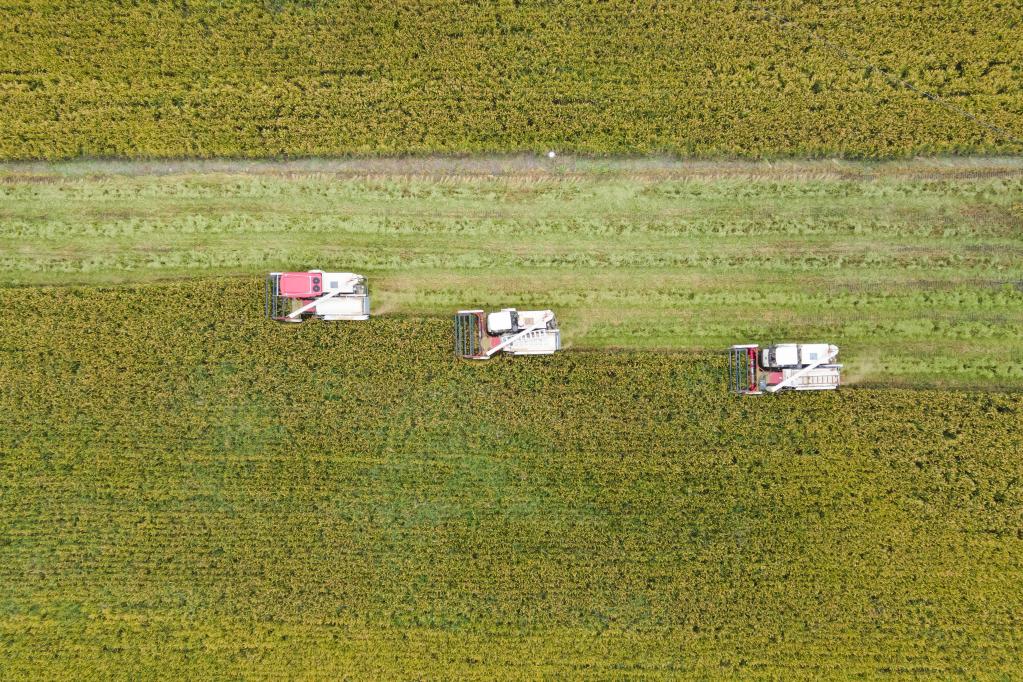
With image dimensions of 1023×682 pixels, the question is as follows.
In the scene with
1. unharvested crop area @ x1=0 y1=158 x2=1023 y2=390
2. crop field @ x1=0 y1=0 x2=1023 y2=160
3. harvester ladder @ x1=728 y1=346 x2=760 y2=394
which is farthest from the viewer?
crop field @ x1=0 y1=0 x2=1023 y2=160

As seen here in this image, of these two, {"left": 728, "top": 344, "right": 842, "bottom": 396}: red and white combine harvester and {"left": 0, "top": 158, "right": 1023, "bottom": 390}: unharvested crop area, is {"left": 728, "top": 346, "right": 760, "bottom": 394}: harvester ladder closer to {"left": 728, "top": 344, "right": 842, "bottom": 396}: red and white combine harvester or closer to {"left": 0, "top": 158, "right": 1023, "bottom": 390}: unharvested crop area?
{"left": 728, "top": 344, "right": 842, "bottom": 396}: red and white combine harvester

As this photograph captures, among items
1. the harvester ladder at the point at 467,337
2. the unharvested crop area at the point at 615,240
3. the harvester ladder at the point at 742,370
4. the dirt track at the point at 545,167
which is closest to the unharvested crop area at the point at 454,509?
the harvester ladder at the point at 742,370

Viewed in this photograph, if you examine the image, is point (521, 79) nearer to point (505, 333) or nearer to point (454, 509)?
point (505, 333)

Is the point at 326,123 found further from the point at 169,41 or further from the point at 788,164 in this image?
the point at 788,164

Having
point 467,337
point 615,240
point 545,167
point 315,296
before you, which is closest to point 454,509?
point 467,337

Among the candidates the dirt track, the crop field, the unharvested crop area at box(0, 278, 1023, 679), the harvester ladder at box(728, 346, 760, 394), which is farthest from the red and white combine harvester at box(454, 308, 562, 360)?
the crop field

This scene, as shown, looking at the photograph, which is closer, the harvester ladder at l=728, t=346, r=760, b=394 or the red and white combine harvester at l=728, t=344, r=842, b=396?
the red and white combine harvester at l=728, t=344, r=842, b=396

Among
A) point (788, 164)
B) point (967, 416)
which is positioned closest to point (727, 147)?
point (788, 164)
